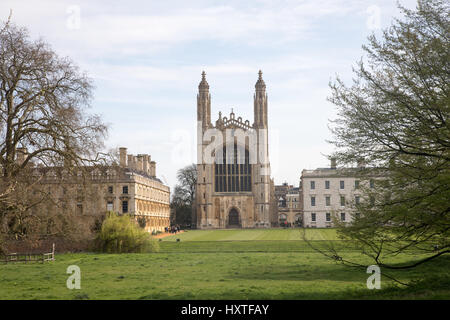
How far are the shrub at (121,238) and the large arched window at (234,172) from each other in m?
51.5

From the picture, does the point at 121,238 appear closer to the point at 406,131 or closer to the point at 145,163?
the point at 406,131

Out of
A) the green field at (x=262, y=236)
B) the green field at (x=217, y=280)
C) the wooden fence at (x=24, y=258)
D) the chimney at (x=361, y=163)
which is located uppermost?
the chimney at (x=361, y=163)

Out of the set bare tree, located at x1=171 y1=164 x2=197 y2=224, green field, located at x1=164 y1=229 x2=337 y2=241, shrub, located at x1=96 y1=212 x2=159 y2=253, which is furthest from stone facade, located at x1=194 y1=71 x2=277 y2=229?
shrub, located at x1=96 y1=212 x2=159 y2=253

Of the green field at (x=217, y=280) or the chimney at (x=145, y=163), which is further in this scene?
the chimney at (x=145, y=163)

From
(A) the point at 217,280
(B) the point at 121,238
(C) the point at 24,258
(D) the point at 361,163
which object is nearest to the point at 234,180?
(B) the point at 121,238

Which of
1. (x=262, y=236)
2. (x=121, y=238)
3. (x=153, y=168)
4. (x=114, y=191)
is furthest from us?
(x=153, y=168)

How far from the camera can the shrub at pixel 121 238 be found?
2992cm

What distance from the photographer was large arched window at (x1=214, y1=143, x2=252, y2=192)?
82.1 m

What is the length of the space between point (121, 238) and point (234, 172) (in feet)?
174

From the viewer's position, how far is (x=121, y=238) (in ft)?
98.7

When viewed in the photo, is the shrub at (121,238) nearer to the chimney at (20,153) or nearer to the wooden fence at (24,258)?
the wooden fence at (24,258)

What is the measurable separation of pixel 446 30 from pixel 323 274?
8982mm

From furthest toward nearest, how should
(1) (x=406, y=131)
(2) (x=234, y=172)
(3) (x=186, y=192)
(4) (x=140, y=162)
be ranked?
(3) (x=186, y=192) → (2) (x=234, y=172) → (4) (x=140, y=162) → (1) (x=406, y=131)

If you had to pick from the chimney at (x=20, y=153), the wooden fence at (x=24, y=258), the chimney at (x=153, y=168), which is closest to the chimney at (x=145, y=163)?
the chimney at (x=153, y=168)
